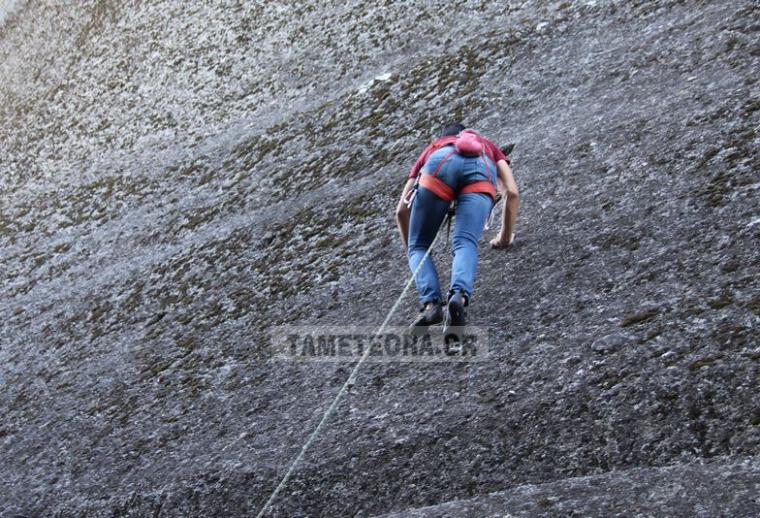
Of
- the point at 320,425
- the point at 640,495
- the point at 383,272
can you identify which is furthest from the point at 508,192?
the point at 640,495

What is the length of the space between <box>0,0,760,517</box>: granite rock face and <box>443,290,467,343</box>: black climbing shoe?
1.17 ft

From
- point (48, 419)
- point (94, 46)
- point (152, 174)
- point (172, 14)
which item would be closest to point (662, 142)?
point (48, 419)

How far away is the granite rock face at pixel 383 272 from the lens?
6383 mm

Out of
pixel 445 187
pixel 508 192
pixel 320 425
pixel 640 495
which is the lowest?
pixel 640 495

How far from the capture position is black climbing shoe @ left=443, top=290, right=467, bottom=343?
723cm

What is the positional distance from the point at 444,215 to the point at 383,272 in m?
2.34

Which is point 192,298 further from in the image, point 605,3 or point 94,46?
point 94,46

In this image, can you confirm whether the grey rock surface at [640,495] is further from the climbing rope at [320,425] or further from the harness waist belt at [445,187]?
the harness waist belt at [445,187]

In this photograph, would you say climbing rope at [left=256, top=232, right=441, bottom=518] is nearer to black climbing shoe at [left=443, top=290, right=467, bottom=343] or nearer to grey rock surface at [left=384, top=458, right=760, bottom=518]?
black climbing shoe at [left=443, top=290, right=467, bottom=343]

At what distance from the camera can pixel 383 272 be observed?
9977 mm

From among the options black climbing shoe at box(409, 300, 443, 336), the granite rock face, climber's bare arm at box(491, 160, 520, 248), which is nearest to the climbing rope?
the granite rock face

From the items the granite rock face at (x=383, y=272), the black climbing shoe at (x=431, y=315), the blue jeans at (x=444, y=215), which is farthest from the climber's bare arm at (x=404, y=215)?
the granite rock face at (x=383, y=272)

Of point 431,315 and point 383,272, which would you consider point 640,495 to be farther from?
point 383,272

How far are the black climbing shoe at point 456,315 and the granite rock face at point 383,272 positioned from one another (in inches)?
14.0
